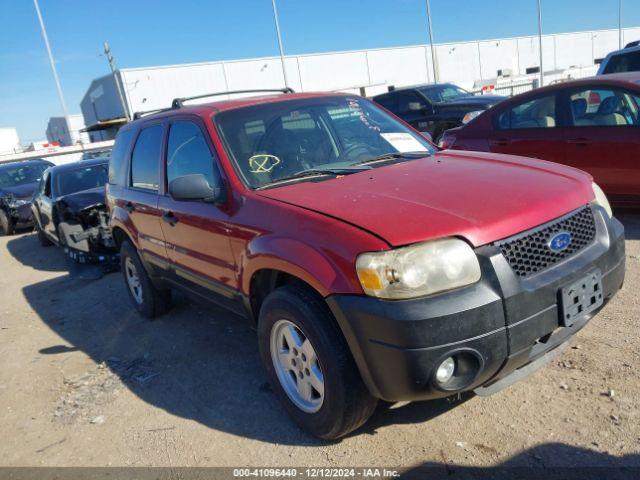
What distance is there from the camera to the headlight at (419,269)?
225 cm

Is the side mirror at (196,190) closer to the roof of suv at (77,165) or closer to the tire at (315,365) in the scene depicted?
the tire at (315,365)

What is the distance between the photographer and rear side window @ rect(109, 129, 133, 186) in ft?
16.1

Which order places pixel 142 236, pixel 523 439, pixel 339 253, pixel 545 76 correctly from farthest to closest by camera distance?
1. pixel 545 76
2. pixel 142 236
3. pixel 523 439
4. pixel 339 253

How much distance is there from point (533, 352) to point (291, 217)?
1.34m

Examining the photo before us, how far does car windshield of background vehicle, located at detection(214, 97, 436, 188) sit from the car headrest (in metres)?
2.76

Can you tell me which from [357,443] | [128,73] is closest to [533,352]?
[357,443]

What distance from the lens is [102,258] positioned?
7.31 meters

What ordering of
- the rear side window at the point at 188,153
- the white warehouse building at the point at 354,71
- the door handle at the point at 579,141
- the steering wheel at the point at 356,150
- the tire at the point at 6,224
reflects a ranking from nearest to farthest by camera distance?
the rear side window at the point at 188,153, the steering wheel at the point at 356,150, the door handle at the point at 579,141, the tire at the point at 6,224, the white warehouse building at the point at 354,71

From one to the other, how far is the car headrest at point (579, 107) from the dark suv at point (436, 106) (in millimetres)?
5382

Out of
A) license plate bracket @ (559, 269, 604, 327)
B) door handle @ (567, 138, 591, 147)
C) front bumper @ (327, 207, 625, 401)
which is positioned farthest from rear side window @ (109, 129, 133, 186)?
door handle @ (567, 138, 591, 147)

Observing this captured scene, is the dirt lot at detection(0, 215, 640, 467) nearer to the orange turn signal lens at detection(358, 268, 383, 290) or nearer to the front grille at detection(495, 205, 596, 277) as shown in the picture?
the front grille at detection(495, 205, 596, 277)

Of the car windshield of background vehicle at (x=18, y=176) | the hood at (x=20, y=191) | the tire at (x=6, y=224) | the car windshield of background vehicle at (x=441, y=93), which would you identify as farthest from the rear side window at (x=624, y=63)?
the car windshield of background vehicle at (x=18, y=176)

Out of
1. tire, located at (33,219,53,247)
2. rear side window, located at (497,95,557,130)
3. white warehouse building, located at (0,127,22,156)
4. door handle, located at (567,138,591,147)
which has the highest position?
white warehouse building, located at (0,127,22,156)

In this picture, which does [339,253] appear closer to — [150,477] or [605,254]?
[605,254]
